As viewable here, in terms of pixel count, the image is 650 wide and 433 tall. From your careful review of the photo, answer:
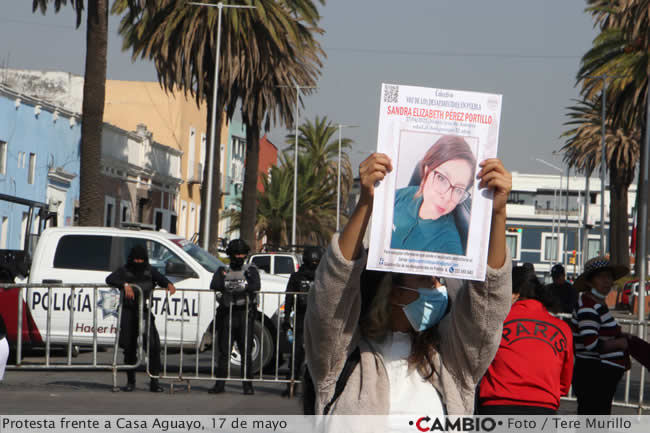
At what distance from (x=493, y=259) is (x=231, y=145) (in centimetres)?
7043

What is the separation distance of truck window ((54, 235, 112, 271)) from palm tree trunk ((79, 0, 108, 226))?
7712 mm

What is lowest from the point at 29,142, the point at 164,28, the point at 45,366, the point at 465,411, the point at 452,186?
the point at 45,366

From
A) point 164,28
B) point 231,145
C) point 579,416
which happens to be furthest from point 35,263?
point 231,145

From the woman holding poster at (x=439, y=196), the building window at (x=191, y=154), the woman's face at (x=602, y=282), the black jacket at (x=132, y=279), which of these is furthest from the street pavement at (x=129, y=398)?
the building window at (x=191, y=154)

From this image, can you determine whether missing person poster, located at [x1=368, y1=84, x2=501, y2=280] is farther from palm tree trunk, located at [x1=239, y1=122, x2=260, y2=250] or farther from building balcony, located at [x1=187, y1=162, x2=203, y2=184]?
building balcony, located at [x1=187, y1=162, x2=203, y2=184]

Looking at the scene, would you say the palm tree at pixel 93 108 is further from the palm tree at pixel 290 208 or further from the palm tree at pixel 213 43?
the palm tree at pixel 290 208

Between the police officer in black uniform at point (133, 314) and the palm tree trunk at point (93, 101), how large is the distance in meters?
10.7

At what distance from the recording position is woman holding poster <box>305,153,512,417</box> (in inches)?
133

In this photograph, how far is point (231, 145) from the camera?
2889 inches

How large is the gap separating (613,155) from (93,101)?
3451cm

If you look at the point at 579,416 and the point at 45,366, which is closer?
the point at 579,416

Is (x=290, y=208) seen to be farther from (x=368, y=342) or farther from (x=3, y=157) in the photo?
(x=368, y=342)

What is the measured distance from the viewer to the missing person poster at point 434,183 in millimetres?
3410

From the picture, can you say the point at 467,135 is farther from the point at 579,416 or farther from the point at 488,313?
the point at 579,416
